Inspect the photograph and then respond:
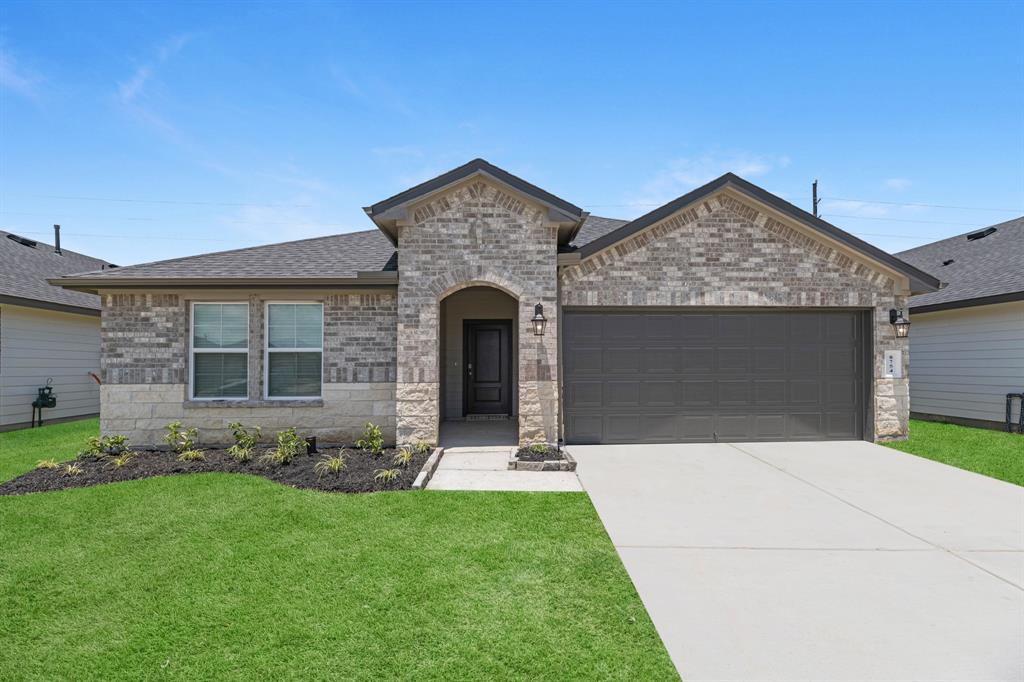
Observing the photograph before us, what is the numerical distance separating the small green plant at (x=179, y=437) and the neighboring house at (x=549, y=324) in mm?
308

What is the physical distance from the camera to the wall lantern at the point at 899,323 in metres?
9.26

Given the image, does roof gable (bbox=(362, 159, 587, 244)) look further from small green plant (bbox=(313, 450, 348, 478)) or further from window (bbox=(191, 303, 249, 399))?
small green plant (bbox=(313, 450, 348, 478))

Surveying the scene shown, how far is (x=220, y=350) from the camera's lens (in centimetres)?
888

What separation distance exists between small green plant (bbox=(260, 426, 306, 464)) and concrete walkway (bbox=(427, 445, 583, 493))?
89.5 inches

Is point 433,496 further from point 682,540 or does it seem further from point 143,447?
point 143,447

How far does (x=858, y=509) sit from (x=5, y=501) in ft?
32.2

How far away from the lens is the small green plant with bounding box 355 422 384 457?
8133 millimetres

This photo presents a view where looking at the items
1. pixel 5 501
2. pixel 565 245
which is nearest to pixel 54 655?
pixel 5 501

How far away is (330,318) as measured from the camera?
8.79 meters

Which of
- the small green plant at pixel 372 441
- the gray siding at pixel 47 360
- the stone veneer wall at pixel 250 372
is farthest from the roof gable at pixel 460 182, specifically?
the gray siding at pixel 47 360

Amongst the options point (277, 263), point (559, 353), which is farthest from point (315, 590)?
point (277, 263)

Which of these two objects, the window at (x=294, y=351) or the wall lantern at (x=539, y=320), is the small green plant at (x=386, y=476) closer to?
the window at (x=294, y=351)

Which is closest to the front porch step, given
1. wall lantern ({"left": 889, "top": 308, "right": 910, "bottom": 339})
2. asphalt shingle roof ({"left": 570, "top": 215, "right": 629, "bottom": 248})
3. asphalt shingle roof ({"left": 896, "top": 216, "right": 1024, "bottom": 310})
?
asphalt shingle roof ({"left": 570, "top": 215, "right": 629, "bottom": 248})

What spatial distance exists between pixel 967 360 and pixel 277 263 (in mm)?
15197
